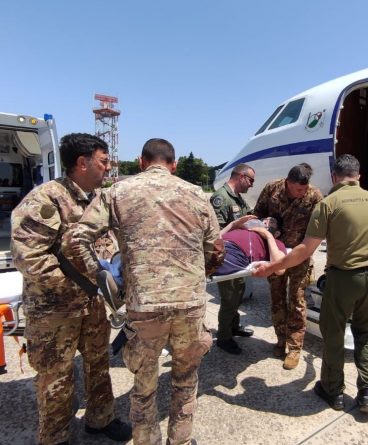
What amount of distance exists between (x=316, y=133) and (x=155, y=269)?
4.94m

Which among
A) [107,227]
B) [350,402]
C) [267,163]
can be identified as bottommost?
[350,402]

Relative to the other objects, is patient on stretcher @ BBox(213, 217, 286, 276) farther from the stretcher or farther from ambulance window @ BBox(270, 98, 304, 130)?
ambulance window @ BBox(270, 98, 304, 130)

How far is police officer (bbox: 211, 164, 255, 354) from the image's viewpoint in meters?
3.73

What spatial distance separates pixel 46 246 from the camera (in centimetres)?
206

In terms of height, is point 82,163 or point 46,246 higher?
point 82,163

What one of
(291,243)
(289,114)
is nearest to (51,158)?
(291,243)

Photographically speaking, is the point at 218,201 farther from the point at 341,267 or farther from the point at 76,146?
the point at 76,146

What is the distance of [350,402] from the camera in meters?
2.89

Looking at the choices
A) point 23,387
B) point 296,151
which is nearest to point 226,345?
point 23,387

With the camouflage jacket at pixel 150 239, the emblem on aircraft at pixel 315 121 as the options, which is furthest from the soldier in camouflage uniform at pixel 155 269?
the emblem on aircraft at pixel 315 121

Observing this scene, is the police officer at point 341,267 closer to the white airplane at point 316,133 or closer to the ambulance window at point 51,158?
the white airplane at point 316,133

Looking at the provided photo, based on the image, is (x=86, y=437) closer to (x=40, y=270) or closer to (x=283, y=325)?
(x=40, y=270)

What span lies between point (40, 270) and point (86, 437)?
1.35 meters

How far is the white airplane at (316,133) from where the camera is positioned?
566 cm
